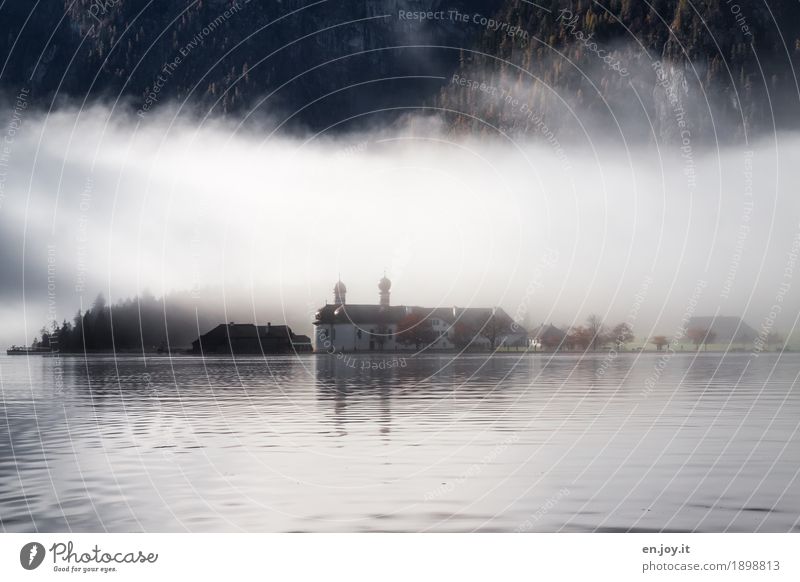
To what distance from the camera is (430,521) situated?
23250mm

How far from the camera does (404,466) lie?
3077 centimetres

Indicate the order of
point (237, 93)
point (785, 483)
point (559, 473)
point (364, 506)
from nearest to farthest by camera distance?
point (364, 506)
point (785, 483)
point (559, 473)
point (237, 93)

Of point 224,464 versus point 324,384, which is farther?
point 324,384

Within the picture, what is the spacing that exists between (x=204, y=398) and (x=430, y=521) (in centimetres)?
4443

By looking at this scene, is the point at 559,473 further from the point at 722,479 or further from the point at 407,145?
the point at 407,145

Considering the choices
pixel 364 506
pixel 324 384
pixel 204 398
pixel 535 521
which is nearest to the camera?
pixel 535 521

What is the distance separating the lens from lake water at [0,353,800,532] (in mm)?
23578

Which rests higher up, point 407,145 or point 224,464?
point 407,145

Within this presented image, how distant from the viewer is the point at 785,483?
2767 centimetres

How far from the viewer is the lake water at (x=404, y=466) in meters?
23.6

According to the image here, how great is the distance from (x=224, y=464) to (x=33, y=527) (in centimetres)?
966

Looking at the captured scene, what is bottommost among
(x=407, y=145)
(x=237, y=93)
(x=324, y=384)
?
(x=324, y=384)
